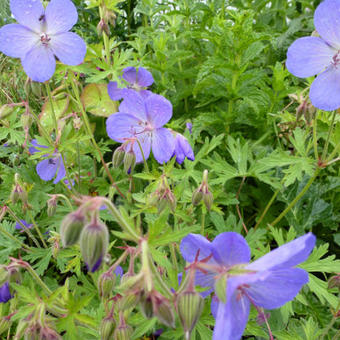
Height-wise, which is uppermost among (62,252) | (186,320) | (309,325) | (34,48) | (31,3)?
(31,3)

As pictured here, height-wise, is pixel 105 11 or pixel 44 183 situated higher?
pixel 105 11

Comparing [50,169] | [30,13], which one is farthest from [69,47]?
[50,169]

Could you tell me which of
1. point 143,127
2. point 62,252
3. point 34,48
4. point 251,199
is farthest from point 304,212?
point 34,48

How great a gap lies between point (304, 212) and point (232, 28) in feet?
3.56

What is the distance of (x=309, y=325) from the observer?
1.30 m

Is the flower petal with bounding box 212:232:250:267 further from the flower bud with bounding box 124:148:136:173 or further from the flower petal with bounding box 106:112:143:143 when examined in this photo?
the flower petal with bounding box 106:112:143:143

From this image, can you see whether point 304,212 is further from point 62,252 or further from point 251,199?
point 62,252

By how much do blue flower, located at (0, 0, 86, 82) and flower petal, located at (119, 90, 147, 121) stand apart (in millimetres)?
246

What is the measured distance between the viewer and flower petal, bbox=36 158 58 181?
6.17ft

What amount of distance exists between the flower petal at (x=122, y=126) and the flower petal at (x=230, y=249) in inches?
33.9

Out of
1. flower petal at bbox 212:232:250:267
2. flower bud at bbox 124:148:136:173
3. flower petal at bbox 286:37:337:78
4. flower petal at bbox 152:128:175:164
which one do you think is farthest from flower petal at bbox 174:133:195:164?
flower petal at bbox 212:232:250:267

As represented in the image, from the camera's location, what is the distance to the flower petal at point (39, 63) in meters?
1.39

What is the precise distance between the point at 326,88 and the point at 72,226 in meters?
1.04

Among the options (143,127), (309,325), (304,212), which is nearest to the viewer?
(309,325)
